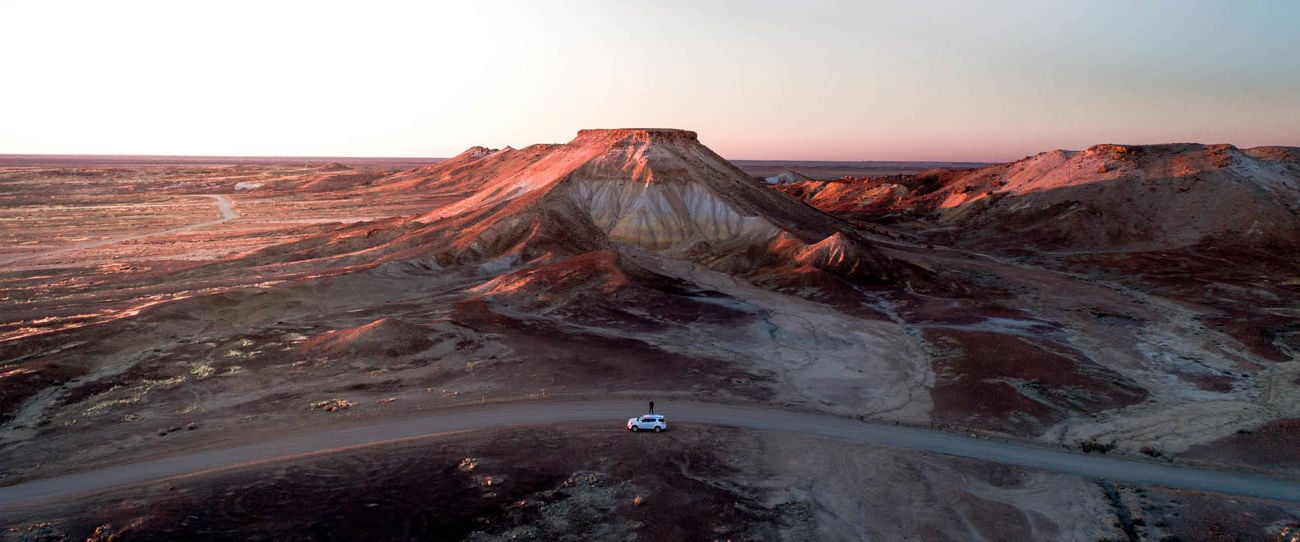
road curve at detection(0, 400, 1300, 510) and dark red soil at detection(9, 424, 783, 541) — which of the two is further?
road curve at detection(0, 400, 1300, 510)

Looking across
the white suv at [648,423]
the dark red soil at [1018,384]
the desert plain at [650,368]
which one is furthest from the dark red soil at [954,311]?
the white suv at [648,423]

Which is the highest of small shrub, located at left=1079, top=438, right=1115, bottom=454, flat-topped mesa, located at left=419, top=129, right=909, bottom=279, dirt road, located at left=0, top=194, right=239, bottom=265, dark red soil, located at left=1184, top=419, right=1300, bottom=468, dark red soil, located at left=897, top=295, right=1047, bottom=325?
flat-topped mesa, located at left=419, top=129, right=909, bottom=279

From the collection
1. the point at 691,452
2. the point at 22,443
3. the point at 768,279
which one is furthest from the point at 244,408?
the point at 768,279

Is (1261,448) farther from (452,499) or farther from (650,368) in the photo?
(452,499)

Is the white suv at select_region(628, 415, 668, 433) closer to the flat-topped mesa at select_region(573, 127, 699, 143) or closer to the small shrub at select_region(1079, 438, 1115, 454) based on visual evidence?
the small shrub at select_region(1079, 438, 1115, 454)

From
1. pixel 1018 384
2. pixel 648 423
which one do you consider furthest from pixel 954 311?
pixel 648 423

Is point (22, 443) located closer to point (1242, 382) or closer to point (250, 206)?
point (1242, 382)

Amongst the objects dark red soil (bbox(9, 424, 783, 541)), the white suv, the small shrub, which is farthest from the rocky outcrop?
dark red soil (bbox(9, 424, 783, 541))
